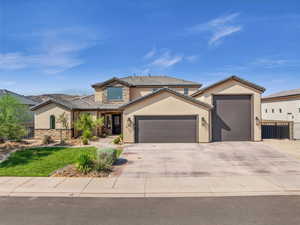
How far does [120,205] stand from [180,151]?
27.2 feet

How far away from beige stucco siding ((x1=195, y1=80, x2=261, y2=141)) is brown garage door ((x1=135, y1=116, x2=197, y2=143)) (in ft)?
9.67

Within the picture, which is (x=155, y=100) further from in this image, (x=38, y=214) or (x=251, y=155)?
(x=38, y=214)

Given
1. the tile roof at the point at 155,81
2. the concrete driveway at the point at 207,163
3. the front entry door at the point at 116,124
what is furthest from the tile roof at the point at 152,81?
the concrete driveway at the point at 207,163

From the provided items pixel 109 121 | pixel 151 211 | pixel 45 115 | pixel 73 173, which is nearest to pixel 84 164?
pixel 73 173

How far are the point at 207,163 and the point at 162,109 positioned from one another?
300 inches

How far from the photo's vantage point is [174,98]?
1702 centimetres

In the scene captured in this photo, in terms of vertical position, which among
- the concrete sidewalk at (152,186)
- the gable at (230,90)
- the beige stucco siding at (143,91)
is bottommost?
the concrete sidewalk at (152,186)

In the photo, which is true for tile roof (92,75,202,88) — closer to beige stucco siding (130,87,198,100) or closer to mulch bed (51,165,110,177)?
beige stucco siding (130,87,198,100)

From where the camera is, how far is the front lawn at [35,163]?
28.6 feet

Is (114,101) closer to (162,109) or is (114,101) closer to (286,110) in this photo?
(162,109)

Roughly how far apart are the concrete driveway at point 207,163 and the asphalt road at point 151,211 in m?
2.49

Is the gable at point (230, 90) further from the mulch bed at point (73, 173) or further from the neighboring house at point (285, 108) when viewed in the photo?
the mulch bed at point (73, 173)

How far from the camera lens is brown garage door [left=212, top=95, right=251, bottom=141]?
17.5 meters

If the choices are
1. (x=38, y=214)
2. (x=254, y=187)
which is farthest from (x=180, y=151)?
(x=38, y=214)
